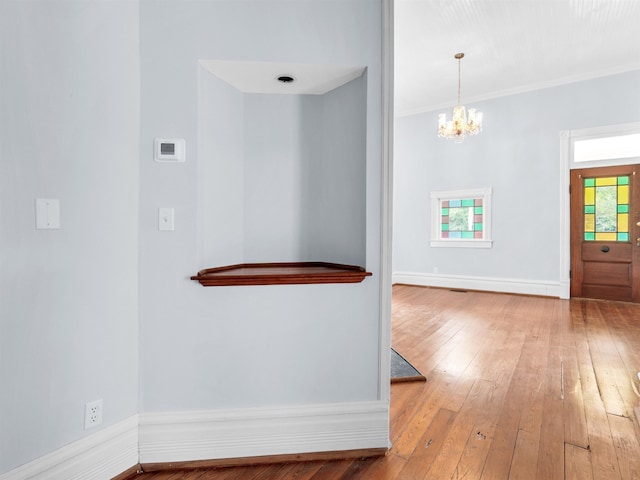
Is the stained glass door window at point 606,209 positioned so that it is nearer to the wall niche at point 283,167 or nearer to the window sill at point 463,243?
the window sill at point 463,243

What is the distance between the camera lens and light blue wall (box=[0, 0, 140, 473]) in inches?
49.3

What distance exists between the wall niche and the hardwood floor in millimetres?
972

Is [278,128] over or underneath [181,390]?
over

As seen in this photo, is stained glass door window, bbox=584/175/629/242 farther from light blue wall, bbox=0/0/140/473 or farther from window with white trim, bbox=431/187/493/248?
light blue wall, bbox=0/0/140/473

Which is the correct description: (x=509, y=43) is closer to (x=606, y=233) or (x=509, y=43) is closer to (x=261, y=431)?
(x=606, y=233)

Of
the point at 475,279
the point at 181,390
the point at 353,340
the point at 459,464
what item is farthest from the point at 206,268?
the point at 475,279

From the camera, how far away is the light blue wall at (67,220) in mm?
1252

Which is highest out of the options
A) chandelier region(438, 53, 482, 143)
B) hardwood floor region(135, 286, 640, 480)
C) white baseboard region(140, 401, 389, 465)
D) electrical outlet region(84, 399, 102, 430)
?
chandelier region(438, 53, 482, 143)

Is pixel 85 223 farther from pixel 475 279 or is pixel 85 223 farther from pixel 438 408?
pixel 475 279

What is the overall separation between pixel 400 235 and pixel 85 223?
6.18 meters

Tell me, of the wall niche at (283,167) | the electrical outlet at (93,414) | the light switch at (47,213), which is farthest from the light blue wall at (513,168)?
the light switch at (47,213)

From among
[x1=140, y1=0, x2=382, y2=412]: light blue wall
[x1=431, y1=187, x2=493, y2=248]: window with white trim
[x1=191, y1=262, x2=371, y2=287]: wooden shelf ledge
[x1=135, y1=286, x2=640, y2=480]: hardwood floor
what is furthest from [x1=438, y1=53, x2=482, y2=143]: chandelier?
[x1=191, y1=262, x2=371, y2=287]: wooden shelf ledge

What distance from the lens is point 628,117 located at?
16.2 feet

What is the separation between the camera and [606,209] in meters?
5.17
